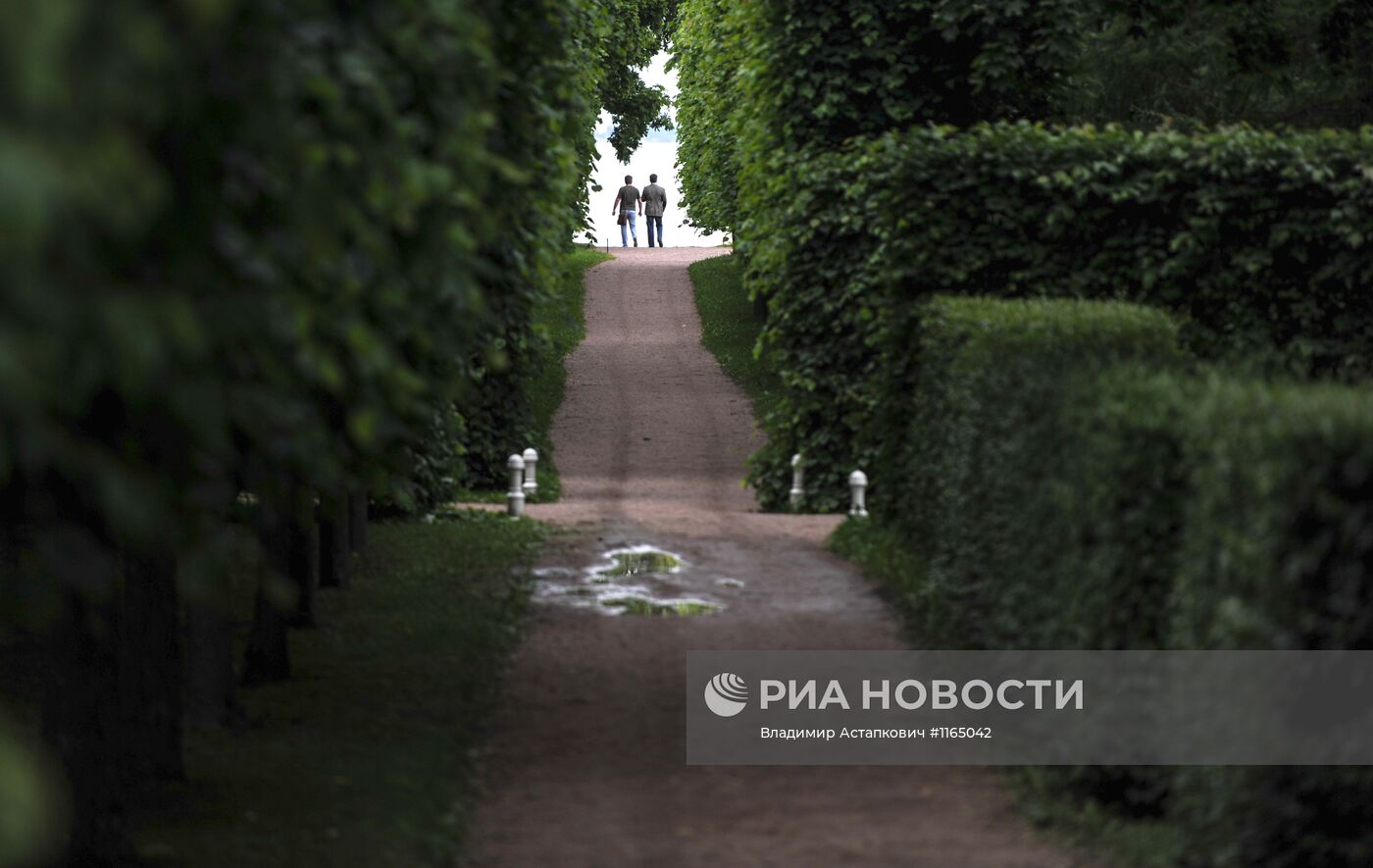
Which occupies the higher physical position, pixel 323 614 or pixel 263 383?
pixel 263 383

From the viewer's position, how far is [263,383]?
4.75m

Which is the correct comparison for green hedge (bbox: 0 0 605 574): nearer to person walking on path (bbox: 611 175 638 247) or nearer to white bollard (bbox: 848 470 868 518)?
white bollard (bbox: 848 470 868 518)

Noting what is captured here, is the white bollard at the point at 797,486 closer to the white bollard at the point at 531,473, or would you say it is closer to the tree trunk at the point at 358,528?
the white bollard at the point at 531,473

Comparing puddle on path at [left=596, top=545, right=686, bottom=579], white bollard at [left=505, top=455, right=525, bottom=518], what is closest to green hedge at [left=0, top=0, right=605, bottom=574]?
puddle on path at [left=596, top=545, right=686, bottom=579]

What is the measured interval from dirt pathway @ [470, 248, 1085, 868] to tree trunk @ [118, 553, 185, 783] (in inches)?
65.5

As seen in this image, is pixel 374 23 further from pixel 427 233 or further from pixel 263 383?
pixel 263 383

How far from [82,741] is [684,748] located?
11.4ft

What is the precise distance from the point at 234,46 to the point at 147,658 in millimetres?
5843

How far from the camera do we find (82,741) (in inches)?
291

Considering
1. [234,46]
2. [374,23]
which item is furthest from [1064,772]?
[234,46]

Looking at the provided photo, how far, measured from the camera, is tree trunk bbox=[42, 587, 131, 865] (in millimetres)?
7383

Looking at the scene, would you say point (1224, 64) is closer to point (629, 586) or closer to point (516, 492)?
point (516, 492)

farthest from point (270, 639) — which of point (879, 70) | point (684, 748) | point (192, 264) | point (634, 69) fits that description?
point (634, 69)

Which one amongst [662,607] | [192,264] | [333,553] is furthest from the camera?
→ [333,553]
